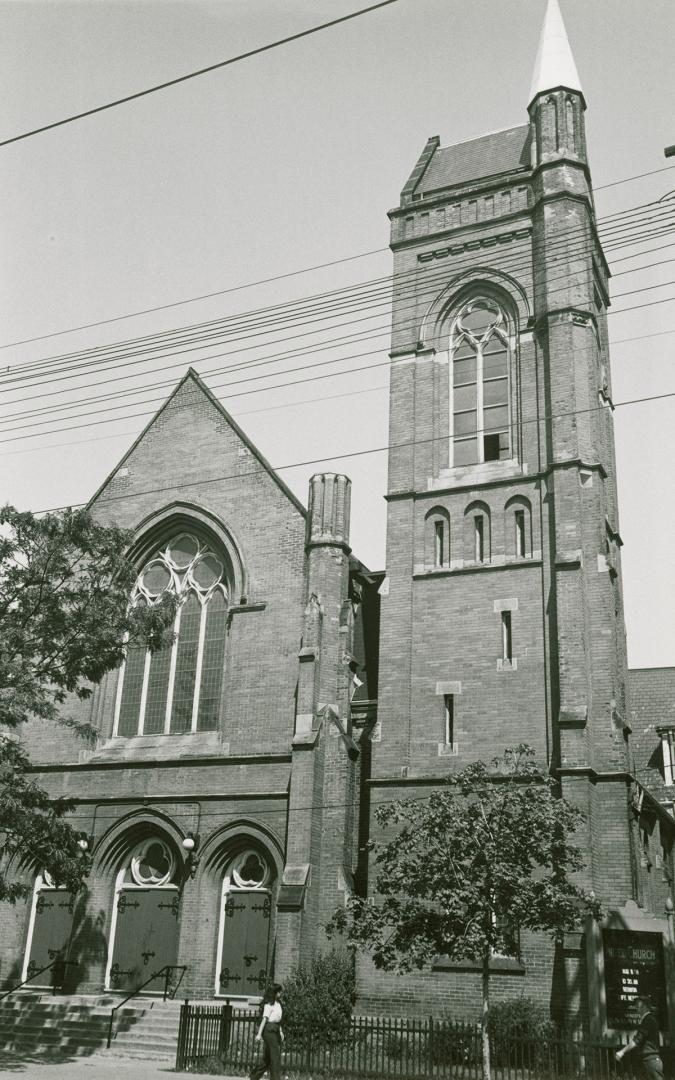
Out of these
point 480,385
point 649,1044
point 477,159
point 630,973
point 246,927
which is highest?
point 477,159

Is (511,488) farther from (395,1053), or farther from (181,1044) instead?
(181,1044)

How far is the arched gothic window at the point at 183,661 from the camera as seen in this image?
87.7ft

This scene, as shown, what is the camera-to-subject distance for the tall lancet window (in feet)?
88.2

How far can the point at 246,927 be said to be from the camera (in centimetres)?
2391

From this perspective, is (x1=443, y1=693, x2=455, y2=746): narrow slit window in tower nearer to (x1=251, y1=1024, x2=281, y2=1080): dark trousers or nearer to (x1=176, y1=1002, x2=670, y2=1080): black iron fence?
(x1=176, y1=1002, x2=670, y2=1080): black iron fence

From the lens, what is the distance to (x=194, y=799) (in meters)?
25.0

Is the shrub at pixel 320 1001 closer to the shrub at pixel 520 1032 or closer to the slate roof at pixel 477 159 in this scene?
the shrub at pixel 520 1032

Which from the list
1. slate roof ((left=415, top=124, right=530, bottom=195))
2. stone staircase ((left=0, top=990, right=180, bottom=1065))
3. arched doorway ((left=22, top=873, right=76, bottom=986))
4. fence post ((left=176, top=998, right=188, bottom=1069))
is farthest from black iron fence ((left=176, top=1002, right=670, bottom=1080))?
slate roof ((left=415, top=124, right=530, bottom=195))

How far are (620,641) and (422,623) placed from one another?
4.57 m

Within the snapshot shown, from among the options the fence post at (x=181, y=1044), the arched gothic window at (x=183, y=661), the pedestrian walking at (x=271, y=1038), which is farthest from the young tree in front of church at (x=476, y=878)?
the arched gothic window at (x=183, y=661)

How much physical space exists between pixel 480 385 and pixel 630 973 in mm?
14073

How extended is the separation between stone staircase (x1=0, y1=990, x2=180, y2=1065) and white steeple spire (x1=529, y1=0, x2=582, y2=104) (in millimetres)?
24547

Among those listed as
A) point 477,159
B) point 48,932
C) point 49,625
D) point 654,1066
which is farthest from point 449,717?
point 477,159

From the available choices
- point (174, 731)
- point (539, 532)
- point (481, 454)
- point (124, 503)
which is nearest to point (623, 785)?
point (539, 532)
